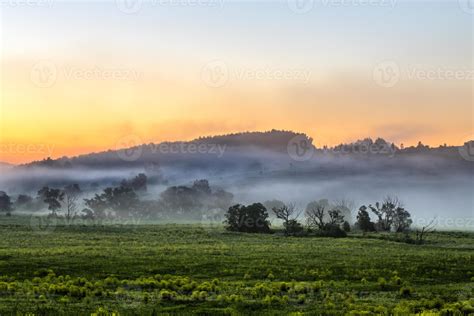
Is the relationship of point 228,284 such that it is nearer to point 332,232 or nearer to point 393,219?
point 332,232

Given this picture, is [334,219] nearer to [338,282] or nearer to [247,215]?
[247,215]

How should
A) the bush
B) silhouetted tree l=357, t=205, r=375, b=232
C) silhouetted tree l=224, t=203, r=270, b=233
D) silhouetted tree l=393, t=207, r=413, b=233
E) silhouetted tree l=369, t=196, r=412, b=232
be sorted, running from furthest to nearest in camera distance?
silhouetted tree l=369, t=196, r=412, b=232
silhouetted tree l=393, t=207, r=413, b=233
silhouetted tree l=357, t=205, r=375, b=232
silhouetted tree l=224, t=203, r=270, b=233
the bush

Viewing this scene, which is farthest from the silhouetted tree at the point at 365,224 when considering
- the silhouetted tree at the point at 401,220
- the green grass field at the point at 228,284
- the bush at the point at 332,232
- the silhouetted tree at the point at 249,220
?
the green grass field at the point at 228,284

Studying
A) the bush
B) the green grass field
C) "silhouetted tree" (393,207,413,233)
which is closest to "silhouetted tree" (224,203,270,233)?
the bush

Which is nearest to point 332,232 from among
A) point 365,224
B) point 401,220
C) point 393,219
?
point 365,224

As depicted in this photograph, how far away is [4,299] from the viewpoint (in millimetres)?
28625

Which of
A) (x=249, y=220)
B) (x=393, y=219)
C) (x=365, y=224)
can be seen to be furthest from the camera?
(x=393, y=219)

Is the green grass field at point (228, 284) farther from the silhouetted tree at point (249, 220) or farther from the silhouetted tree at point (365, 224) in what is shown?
the silhouetted tree at point (365, 224)

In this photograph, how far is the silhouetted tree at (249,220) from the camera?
13088 cm

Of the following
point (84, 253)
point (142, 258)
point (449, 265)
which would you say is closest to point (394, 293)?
point (449, 265)

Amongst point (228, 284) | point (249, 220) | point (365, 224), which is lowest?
point (228, 284)

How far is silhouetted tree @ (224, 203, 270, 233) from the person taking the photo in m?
131

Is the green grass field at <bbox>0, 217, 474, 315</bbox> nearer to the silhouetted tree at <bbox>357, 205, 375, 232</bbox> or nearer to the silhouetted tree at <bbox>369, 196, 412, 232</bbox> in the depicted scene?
the silhouetted tree at <bbox>357, 205, 375, 232</bbox>

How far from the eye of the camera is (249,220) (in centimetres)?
13312
